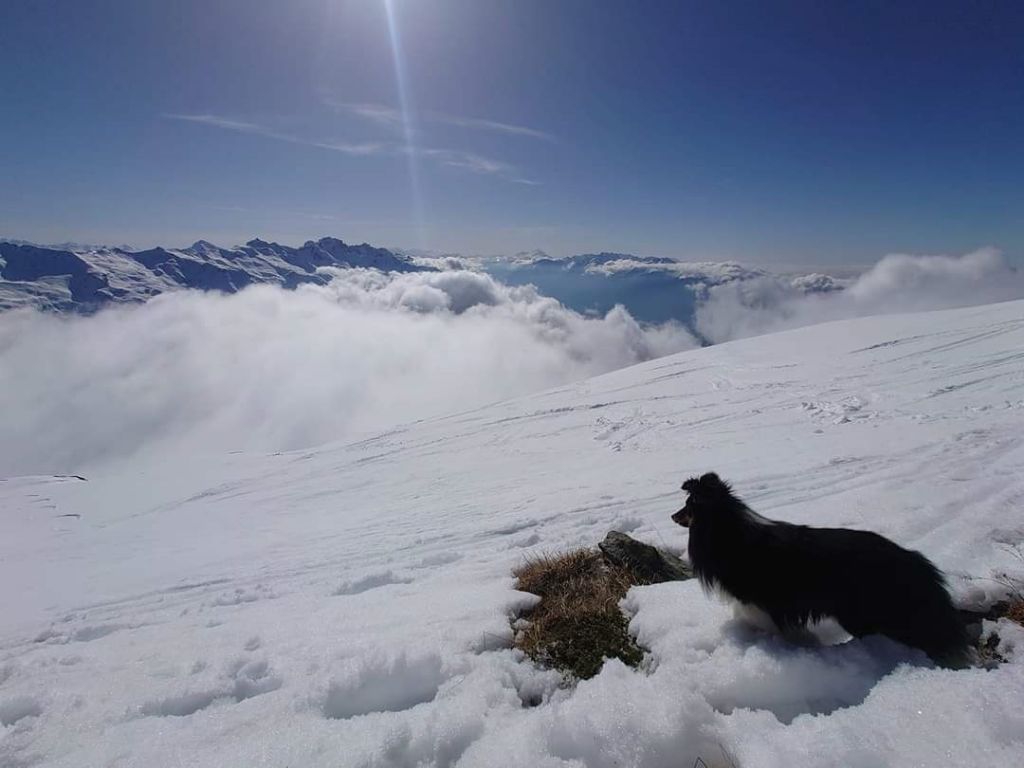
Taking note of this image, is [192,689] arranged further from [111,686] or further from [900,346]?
[900,346]

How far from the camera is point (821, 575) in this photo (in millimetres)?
3342

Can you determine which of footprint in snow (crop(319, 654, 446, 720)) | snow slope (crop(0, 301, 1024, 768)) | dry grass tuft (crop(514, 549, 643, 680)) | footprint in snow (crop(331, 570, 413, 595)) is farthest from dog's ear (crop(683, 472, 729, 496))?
footprint in snow (crop(331, 570, 413, 595))

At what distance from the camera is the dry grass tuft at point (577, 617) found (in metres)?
3.84

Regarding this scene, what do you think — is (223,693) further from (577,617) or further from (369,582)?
(369,582)

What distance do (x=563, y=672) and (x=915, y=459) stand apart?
8.85 metres

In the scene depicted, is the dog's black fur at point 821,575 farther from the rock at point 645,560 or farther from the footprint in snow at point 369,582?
the footprint in snow at point 369,582

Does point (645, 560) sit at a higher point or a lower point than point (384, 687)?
higher

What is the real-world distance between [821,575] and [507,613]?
2.70 meters

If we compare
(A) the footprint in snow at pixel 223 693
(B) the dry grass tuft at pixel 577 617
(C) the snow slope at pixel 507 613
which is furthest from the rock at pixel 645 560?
(A) the footprint in snow at pixel 223 693

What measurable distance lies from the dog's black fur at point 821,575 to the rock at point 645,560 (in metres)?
1.36

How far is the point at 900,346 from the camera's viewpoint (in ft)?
78.8

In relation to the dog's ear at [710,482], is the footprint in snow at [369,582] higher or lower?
lower

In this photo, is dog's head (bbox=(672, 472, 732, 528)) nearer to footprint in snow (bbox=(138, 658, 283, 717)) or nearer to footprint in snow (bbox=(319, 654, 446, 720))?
footprint in snow (bbox=(319, 654, 446, 720))

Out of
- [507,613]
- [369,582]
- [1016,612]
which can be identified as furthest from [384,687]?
[1016,612]
